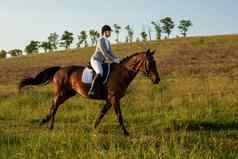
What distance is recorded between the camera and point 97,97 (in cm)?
1381

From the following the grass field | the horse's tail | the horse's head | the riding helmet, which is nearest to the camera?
the grass field

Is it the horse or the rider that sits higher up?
the rider

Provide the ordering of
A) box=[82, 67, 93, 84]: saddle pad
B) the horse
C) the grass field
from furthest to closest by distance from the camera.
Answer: box=[82, 67, 93, 84]: saddle pad, the horse, the grass field

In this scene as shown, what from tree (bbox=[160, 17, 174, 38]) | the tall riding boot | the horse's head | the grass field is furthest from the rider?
tree (bbox=[160, 17, 174, 38])

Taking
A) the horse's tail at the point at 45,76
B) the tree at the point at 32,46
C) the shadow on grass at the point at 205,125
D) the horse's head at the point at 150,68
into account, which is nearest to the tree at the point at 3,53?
the tree at the point at 32,46

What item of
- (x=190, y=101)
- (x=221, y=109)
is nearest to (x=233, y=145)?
(x=221, y=109)

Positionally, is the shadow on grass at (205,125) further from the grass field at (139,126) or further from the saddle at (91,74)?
the saddle at (91,74)

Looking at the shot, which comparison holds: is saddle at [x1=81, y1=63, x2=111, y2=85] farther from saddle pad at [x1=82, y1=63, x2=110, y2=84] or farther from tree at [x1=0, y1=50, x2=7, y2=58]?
tree at [x1=0, y1=50, x2=7, y2=58]

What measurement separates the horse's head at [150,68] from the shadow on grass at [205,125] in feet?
7.06

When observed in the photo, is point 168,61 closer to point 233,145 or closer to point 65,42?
point 233,145

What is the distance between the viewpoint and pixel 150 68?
1287cm

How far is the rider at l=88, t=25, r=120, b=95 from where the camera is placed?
13.2 metres

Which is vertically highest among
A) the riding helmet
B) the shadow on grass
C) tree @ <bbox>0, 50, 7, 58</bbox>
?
the riding helmet

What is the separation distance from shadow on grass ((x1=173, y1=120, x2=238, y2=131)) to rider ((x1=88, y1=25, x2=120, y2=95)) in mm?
2939
